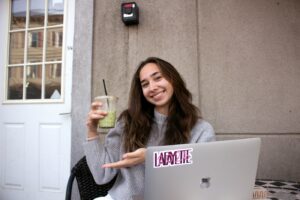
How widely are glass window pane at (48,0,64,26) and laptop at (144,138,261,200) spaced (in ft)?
8.85

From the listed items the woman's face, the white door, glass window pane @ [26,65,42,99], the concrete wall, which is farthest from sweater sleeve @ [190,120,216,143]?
glass window pane @ [26,65,42,99]

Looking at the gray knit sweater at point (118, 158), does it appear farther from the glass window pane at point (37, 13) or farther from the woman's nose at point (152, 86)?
the glass window pane at point (37, 13)

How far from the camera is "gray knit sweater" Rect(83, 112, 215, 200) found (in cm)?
127

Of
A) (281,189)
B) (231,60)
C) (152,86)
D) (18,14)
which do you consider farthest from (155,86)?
(18,14)

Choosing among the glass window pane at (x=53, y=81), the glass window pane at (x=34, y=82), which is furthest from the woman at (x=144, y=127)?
the glass window pane at (x=34, y=82)

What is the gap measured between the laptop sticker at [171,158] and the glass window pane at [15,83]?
2.82 meters

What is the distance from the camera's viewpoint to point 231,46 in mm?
2340

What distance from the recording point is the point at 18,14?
3109 mm

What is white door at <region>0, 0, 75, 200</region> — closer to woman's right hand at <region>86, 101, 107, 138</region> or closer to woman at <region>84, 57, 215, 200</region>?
woman at <region>84, 57, 215, 200</region>

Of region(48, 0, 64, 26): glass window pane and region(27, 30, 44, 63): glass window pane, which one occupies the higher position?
region(48, 0, 64, 26): glass window pane

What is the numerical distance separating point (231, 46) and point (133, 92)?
1.29 meters

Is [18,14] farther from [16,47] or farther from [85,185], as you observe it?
[85,185]

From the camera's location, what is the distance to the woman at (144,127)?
50.5 inches

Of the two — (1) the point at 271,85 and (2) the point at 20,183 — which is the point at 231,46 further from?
(2) the point at 20,183
